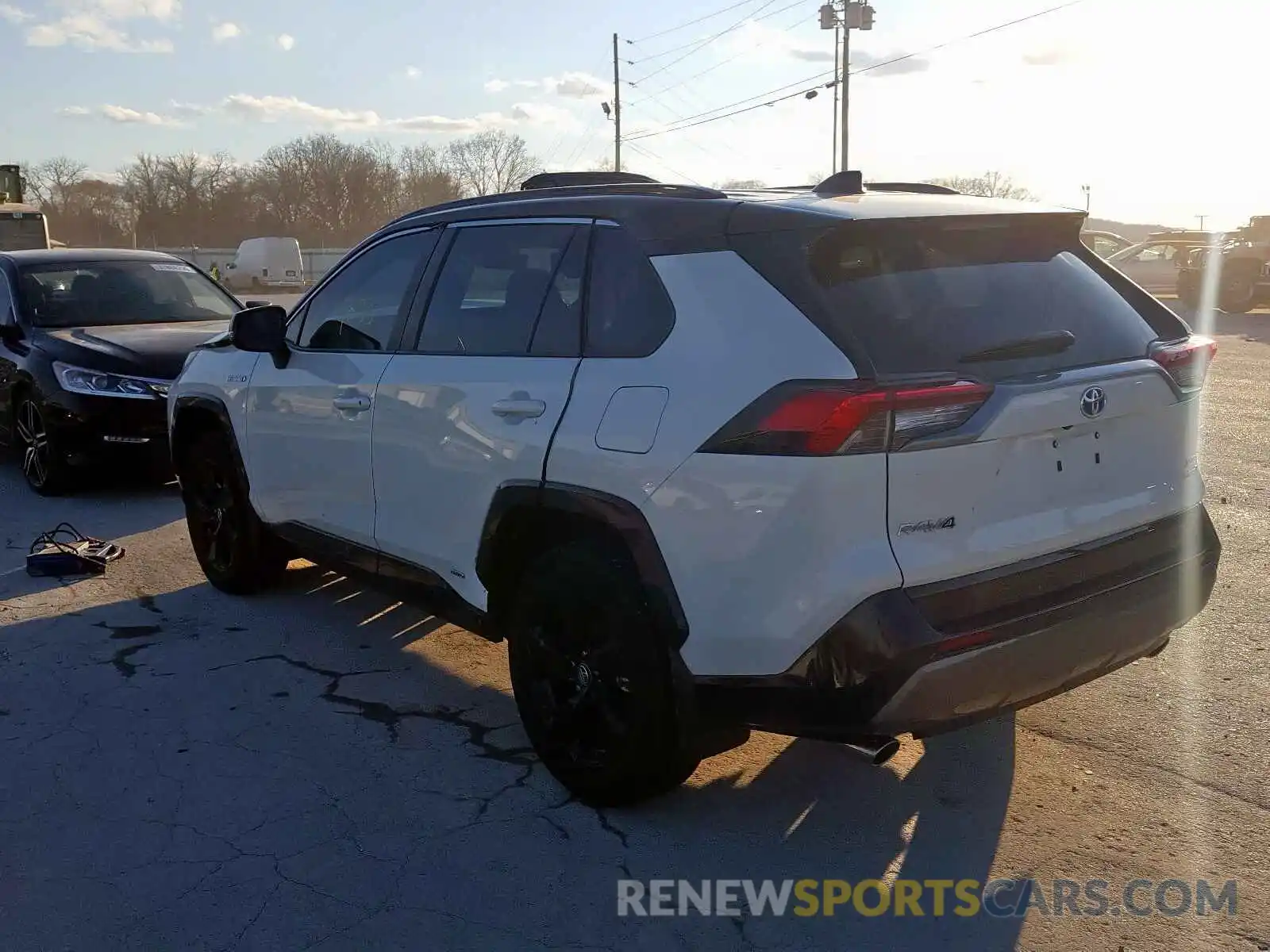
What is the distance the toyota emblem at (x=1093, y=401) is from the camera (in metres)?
3.10

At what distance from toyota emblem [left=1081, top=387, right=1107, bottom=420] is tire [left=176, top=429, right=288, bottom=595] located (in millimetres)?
3872

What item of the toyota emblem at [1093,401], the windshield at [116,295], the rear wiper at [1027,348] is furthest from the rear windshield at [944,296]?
the windshield at [116,295]

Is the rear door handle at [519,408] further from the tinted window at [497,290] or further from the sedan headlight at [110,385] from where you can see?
the sedan headlight at [110,385]

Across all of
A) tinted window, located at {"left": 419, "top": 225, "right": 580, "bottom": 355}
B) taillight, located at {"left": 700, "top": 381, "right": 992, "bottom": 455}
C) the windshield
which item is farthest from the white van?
taillight, located at {"left": 700, "top": 381, "right": 992, "bottom": 455}

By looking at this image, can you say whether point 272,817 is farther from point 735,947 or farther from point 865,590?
point 865,590

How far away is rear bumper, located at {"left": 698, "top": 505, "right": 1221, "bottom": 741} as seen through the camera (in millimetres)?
2846

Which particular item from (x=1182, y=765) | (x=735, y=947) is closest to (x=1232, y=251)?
(x=1182, y=765)

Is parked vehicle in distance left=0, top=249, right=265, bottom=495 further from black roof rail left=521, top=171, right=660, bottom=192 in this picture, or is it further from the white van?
the white van

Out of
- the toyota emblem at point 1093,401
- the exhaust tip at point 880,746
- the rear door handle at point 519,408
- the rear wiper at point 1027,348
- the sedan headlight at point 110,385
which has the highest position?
the rear wiper at point 1027,348

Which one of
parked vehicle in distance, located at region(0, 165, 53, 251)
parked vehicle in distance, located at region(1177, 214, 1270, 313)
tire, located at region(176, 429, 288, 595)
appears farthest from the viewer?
parked vehicle in distance, located at region(0, 165, 53, 251)

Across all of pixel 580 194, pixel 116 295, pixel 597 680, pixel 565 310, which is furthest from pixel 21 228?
pixel 597 680

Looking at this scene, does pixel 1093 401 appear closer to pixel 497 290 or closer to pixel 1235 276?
pixel 497 290

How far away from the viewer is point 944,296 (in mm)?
3150

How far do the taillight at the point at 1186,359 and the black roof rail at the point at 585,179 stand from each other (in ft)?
5.41
